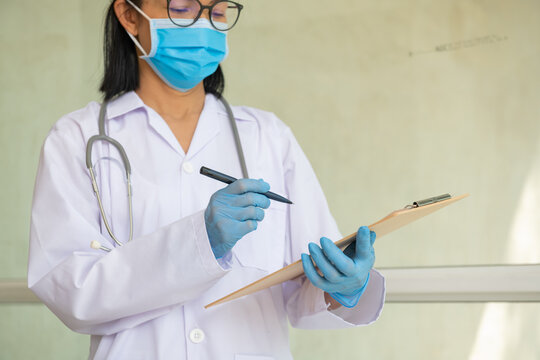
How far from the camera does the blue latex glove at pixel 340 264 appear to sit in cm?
95

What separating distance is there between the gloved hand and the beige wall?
111cm

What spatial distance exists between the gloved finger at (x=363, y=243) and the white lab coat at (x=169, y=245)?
0.16 metres

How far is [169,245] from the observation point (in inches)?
38.4

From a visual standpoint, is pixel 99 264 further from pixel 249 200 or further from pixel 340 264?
pixel 340 264

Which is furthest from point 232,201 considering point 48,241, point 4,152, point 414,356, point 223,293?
point 4,152

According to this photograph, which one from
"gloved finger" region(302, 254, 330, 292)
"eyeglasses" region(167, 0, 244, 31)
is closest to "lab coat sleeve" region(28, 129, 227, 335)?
"gloved finger" region(302, 254, 330, 292)

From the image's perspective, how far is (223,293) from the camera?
112 centimetres

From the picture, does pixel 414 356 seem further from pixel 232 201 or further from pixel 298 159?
pixel 232 201

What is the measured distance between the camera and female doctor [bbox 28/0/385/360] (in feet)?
3.21

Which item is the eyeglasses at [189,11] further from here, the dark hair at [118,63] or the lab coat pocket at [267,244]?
the lab coat pocket at [267,244]

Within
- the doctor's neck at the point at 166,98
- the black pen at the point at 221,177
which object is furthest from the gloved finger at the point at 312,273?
the doctor's neck at the point at 166,98

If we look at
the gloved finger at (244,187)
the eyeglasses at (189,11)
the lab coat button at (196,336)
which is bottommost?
the lab coat button at (196,336)

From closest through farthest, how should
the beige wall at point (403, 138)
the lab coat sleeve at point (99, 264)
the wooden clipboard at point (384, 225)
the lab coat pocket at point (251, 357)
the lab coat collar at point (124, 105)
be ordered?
the wooden clipboard at point (384, 225), the lab coat sleeve at point (99, 264), the lab coat pocket at point (251, 357), the lab coat collar at point (124, 105), the beige wall at point (403, 138)

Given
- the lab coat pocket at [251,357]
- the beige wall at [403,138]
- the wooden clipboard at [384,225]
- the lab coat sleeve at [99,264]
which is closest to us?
the wooden clipboard at [384,225]
